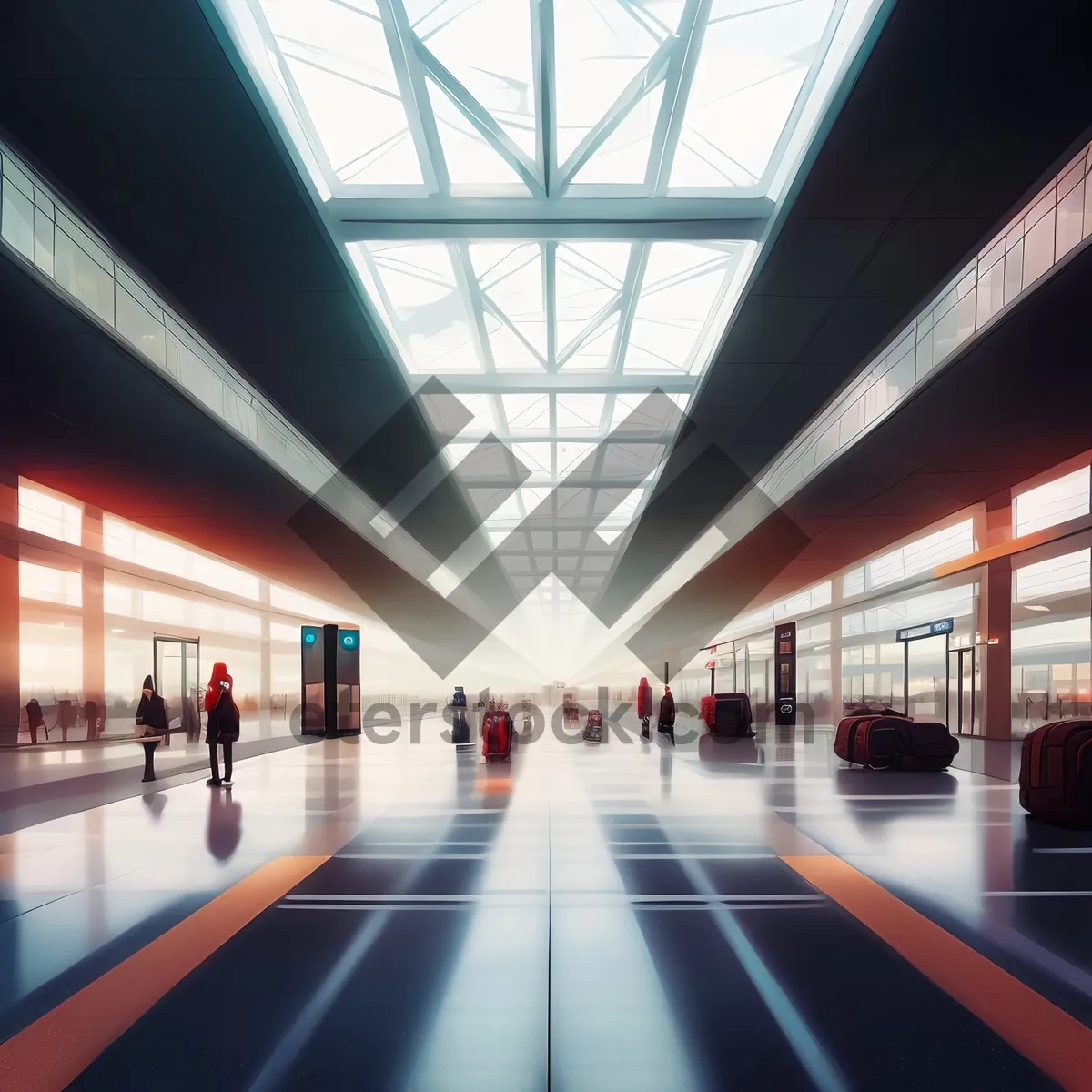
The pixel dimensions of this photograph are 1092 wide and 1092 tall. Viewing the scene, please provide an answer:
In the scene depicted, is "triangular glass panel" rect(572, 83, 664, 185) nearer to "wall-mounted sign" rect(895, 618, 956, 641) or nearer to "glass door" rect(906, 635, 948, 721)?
"wall-mounted sign" rect(895, 618, 956, 641)

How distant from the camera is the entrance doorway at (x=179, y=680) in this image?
26.5m

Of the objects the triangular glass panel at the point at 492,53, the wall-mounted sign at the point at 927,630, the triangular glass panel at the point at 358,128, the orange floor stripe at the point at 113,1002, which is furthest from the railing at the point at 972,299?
the orange floor stripe at the point at 113,1002

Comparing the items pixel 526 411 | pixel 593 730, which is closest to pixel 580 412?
pixel 526 411

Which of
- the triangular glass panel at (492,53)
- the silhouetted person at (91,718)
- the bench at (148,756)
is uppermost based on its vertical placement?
the triangular glass panel at (492,53)

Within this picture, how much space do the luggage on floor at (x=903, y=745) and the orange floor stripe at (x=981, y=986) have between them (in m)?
9.66

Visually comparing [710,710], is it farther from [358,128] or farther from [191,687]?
[358,128]

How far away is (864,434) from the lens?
1636cm

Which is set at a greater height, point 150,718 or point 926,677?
point 150,718

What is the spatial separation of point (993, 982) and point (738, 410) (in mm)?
14616

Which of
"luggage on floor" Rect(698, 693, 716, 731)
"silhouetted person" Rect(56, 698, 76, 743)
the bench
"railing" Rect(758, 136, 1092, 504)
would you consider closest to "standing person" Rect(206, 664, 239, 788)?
the bench

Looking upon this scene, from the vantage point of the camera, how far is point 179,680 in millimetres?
27859

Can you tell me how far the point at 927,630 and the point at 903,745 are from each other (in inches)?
407

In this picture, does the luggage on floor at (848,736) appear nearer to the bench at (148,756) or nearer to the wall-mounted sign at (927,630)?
the wall-mounted sign at (927,630)

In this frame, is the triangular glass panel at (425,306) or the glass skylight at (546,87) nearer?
the glass skylight at (546,87)
